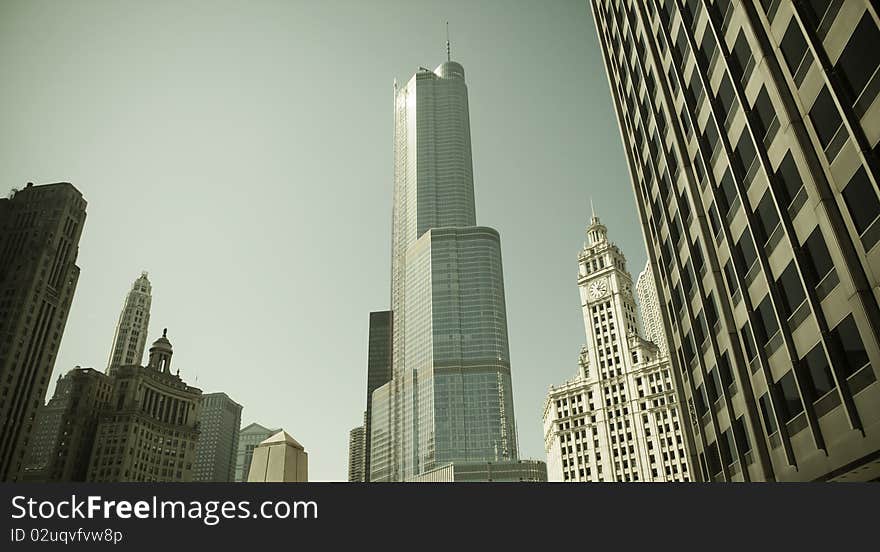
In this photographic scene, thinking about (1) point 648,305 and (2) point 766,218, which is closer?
(2) point 766,218

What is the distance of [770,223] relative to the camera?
83.1 ft

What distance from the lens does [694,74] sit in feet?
105

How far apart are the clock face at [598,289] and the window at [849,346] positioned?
107319mm

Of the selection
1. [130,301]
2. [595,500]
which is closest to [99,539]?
[595,500]

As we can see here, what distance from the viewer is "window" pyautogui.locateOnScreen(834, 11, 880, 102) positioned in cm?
1853

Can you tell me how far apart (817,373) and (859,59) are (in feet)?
35.3

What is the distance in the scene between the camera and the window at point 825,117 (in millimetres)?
20438

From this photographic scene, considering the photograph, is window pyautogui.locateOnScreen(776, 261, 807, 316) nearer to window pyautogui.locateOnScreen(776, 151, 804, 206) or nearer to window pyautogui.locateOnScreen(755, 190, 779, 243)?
window pyautogui.locateOnScreen(755, 190, 779, 243)

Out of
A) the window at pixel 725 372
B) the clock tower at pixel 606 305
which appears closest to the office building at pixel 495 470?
the clock tower at pixel 606 305

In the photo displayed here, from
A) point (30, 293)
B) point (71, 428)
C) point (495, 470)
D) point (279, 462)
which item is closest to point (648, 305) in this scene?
point (495, 470)

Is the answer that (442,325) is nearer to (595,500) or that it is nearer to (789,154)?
(789,154)

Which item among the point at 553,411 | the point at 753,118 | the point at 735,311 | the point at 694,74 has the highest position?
the point at 553,411

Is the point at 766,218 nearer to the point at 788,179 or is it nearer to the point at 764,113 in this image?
the point at 788,179

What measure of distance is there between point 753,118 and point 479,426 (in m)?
154
